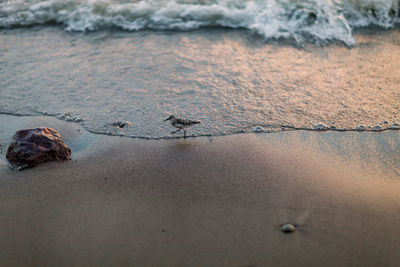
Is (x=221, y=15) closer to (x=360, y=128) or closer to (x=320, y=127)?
(x=320, y=127)

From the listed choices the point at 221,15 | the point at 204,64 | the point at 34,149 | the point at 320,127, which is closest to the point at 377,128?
the point at 320,127

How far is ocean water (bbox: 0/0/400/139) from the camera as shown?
13.7 feet

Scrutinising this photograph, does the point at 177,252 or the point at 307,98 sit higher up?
the point at 307,98

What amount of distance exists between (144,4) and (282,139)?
5.52 metres

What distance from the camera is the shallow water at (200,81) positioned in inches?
162

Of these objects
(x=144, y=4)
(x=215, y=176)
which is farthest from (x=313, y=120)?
(x=144, y=4)

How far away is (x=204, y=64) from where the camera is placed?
17.5 ft

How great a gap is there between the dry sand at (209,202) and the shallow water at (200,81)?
37 centimetres

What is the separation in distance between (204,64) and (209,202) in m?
3.05

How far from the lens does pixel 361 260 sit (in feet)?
7.61

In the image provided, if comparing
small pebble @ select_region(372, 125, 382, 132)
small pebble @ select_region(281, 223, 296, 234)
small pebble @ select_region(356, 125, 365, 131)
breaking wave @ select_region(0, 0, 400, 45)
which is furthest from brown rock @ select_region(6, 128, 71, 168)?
breaking wave @ select_region(0, 0, 400, 45)

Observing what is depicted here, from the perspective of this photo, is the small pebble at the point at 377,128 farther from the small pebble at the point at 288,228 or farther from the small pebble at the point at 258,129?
the small pebble at the point at 288,228

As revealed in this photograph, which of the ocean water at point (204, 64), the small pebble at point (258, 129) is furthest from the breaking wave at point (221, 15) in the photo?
the small pebble at point (258, 129)

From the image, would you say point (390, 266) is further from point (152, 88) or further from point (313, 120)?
point (152, 88)
